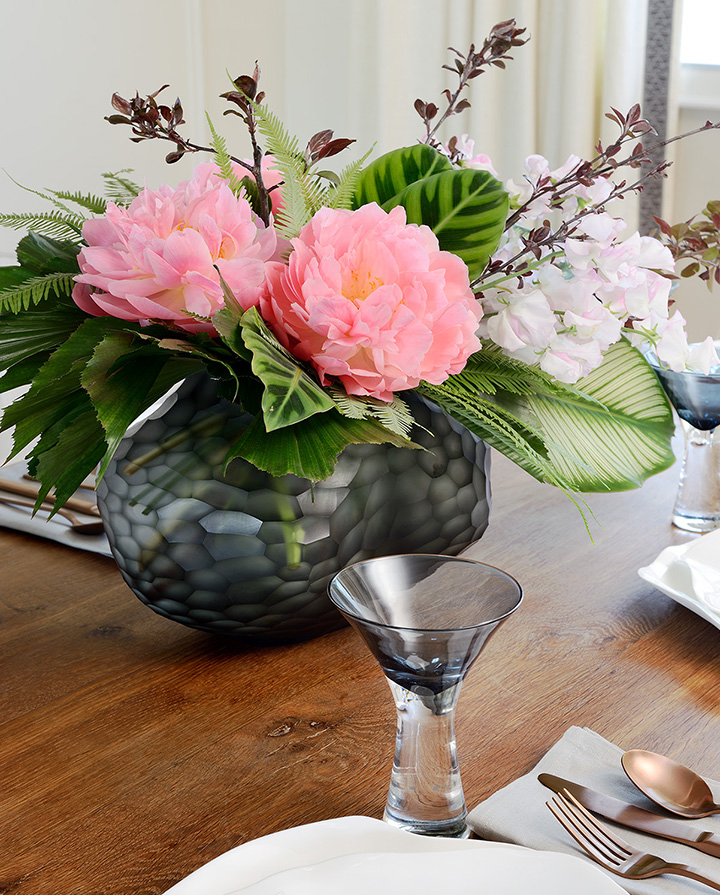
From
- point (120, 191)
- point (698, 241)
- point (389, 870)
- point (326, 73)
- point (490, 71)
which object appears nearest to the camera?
point (389, 870)

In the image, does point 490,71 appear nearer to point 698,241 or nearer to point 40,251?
point 698,241

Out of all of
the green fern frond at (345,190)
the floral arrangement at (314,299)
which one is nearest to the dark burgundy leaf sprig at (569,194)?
the floral arrangement at (314,299)

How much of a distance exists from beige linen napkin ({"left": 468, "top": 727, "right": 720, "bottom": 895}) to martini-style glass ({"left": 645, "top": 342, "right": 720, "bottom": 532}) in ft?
1.32

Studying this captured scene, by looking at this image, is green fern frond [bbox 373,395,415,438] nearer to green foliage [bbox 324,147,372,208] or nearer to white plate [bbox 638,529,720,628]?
green foliage [bbox 324,147,372,208]

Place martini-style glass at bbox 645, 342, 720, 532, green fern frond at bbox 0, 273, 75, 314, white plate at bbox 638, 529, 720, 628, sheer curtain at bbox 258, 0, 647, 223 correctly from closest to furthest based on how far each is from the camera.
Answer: green fern frond at bbox 0, 273, 75, 314 < white plate at bbox 638, 529, 720, 628 < martini-style glass at bbox 645, 342, 720, 532 < sheer curtain at bbox 258, 0, 647, 223

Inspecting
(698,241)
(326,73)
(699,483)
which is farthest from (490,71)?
(699,483)

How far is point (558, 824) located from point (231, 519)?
10.9 inches

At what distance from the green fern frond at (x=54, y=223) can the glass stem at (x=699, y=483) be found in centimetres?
59

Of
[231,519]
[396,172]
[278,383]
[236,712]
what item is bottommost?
[236,712]

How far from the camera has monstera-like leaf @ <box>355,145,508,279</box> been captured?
0.65m

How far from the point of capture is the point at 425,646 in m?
0.46

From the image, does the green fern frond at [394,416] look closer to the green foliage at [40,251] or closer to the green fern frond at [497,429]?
the green fern frond at [497,429]

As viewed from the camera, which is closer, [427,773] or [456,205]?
[427,773]

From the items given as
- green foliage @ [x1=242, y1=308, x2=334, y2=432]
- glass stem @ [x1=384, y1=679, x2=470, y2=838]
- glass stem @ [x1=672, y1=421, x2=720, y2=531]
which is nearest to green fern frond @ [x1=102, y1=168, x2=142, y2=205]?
green foliage @ [x1=242, y1=308, x2=334, y2=432]
